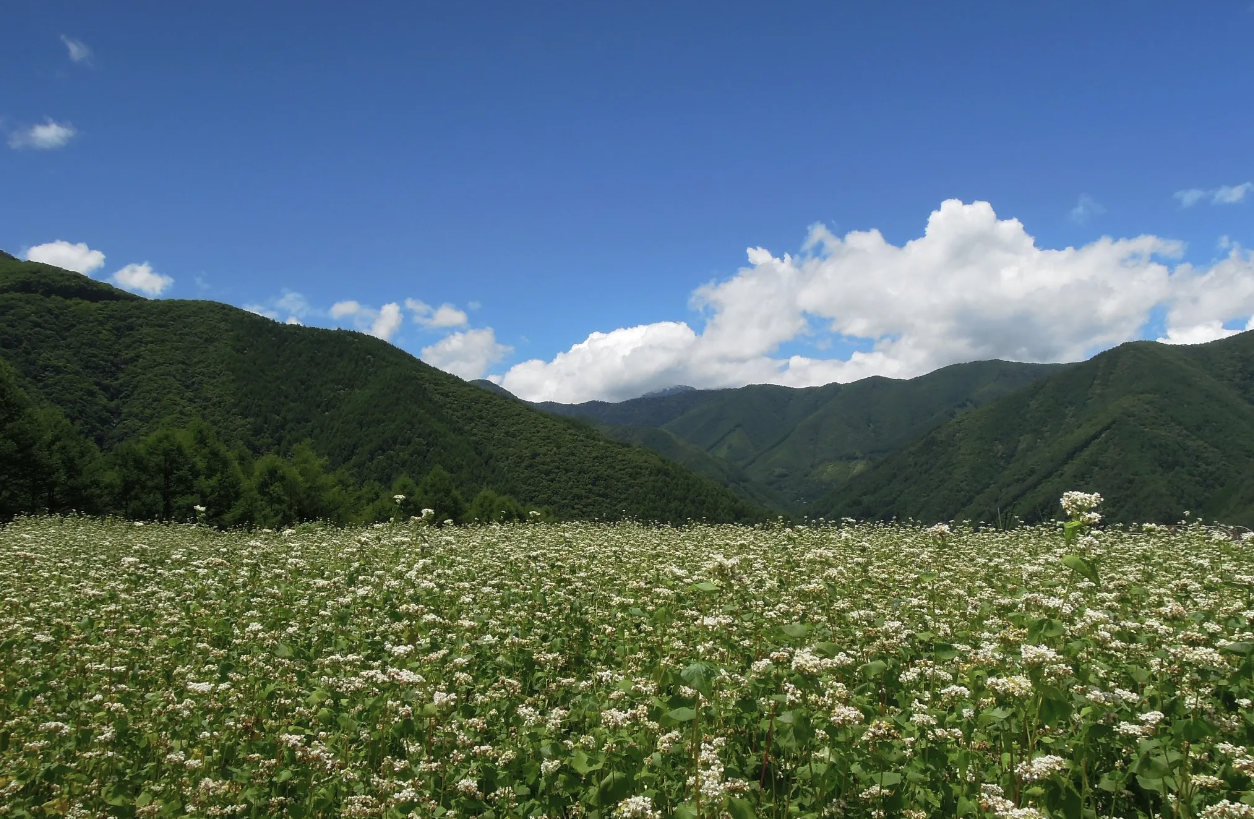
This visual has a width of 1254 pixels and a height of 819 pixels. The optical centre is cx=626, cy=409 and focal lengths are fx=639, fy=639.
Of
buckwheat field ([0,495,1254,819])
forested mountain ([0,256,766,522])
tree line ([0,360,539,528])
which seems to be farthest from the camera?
forested mountain ([0,256,766,522])

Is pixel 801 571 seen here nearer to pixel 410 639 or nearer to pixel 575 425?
pixel 410 639

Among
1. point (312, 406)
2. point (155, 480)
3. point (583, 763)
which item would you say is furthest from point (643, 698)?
point (312, 406)

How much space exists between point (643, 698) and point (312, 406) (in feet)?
601

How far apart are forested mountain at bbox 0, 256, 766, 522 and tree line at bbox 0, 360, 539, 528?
139ft

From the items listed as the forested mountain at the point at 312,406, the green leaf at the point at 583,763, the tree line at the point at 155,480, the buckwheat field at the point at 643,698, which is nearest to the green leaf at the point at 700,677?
the buckwheat field at the point at 643,698

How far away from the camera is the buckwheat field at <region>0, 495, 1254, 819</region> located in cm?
439

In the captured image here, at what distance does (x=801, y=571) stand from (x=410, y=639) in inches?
233

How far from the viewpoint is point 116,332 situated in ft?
545

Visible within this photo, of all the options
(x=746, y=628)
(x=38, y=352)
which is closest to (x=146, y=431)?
(x=38, y=352)

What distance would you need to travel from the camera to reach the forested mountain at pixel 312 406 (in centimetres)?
12388

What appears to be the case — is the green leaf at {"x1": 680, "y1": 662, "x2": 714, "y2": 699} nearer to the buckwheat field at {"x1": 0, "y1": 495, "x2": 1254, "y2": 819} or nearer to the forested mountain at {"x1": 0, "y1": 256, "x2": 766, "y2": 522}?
the buckwheat field at {"x1": 0, "y1": 495, "x2": 1254, "y2": 819}

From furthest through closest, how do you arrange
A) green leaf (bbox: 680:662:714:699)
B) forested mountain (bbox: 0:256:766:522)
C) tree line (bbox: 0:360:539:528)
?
forested mountain (bbox: 0:256:766:522), tree line (bbox: 0:360:539:528), green leaf (bbox: 680:662:714:699)

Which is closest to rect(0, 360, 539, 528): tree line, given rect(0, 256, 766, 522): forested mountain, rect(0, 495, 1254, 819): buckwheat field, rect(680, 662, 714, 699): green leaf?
rect(0, 256, 766, 522): forested mountain

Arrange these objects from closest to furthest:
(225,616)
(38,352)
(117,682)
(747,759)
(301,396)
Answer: (747,759) < (117,682) < (225,616) < (38,352) < (301,396)
